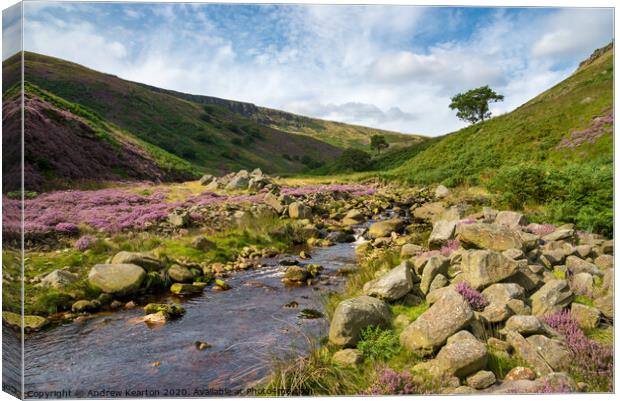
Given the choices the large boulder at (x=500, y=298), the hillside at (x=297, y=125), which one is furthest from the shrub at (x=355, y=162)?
the large boulder at (x=500, y=298)

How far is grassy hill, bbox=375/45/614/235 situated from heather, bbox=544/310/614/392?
12.0 ft

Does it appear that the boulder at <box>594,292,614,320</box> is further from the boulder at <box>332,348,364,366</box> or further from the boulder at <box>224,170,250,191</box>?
the boulder at <box>224,170,250,191</box>

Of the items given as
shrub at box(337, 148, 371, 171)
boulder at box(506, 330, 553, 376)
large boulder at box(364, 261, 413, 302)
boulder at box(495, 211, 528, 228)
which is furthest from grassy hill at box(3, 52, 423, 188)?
boulder at box(506, 330, 553, 376)

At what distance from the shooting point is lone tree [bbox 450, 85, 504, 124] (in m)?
9.29

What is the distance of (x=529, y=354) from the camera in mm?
5684

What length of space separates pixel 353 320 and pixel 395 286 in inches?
59.2

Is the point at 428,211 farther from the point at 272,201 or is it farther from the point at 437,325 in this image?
the point at 437,325

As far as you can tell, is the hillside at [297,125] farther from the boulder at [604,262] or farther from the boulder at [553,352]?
the boulder at [553,352]

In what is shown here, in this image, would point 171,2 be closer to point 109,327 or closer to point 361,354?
point 109,327

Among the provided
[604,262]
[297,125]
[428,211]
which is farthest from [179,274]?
[297,125]

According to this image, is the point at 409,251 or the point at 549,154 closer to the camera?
the point at 409,251

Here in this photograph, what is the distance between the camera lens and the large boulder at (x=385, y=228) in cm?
1313

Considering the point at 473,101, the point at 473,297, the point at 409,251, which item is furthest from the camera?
the point at 409,251

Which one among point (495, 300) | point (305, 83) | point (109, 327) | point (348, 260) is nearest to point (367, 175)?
point (348, 260)
